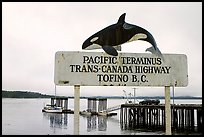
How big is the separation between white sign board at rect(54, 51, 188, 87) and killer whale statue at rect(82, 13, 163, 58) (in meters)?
0.19

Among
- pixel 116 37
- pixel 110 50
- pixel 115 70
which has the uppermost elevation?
pixel 116 37

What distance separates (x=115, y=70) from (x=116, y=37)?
2.42 feet

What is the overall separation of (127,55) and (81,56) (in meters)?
1.00

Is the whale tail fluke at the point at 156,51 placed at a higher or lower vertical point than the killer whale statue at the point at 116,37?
lower

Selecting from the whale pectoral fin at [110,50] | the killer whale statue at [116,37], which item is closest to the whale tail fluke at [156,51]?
the killer whale statue at [116,37]

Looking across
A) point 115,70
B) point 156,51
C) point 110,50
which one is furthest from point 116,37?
point 156,51

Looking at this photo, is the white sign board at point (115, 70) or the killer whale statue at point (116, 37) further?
the killer whale statue at point (116, 37)

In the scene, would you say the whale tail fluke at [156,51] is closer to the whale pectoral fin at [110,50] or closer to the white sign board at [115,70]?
the white sign board at [115,70]

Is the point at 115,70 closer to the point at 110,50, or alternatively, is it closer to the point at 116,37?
the point at 110,50

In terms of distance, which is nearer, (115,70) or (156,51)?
(115,70)

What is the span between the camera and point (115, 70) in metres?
6.10

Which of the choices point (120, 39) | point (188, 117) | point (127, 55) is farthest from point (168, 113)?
point (188, 117)

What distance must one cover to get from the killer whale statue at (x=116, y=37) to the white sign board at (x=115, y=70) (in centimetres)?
19

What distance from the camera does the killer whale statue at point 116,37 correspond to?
20.2 ft
